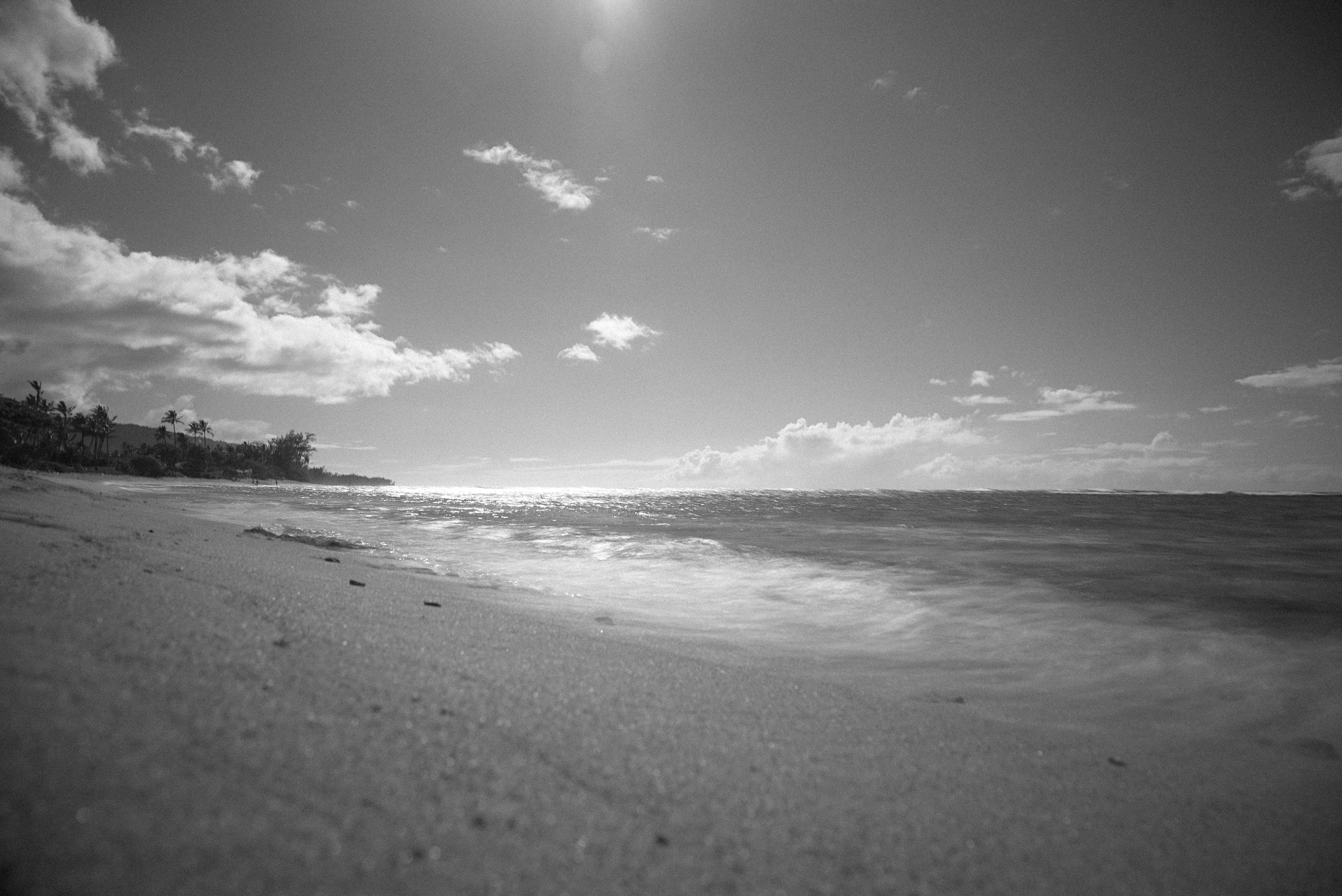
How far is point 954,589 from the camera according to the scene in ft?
35.9

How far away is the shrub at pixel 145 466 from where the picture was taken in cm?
8638

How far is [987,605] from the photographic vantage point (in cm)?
964

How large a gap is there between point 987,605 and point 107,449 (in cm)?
14709

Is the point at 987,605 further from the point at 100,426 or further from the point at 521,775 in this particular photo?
the point at 100,426

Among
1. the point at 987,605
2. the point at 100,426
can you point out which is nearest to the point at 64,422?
the point at 100,426

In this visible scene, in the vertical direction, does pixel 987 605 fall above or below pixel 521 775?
below

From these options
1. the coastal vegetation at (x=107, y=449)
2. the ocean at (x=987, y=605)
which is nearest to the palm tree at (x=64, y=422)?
the coastal vegetation at (x=107, y=449)

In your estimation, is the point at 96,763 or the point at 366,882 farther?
the point at 96,763

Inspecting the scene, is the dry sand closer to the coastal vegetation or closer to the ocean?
the ocean

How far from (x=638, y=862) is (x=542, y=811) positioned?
38cm

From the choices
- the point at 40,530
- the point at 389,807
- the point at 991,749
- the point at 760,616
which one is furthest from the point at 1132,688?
the point at 40,530

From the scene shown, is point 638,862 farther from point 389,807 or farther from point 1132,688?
point 1132,688

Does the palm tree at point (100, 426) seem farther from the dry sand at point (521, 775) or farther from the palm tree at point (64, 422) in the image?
the dry sand at point (521, 775)

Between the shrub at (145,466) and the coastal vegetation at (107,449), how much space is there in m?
0.10
